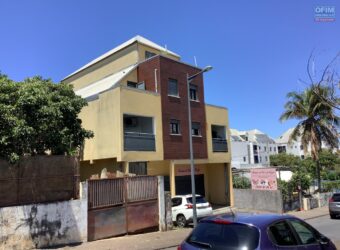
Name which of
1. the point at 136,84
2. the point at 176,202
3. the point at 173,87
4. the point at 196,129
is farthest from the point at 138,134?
the point at 196,129

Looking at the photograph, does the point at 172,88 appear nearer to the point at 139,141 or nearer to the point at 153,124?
the point at 153,124

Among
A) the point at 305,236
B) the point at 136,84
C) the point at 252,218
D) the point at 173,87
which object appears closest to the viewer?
the point at 252,218

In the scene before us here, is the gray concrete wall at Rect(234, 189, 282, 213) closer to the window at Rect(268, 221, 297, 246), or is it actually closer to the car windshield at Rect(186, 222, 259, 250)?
the window at Rect(268, 221, 297, 246)

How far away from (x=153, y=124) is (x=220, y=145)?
7540 mm

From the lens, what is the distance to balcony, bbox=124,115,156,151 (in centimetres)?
2355

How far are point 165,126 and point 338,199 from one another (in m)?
11.7

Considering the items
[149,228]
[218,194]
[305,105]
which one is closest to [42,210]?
[149,228]

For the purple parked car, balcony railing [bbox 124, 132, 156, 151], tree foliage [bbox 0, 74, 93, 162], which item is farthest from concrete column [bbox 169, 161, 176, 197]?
the purple parked car

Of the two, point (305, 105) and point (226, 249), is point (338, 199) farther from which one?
point (226, 249)

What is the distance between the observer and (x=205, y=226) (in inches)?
249

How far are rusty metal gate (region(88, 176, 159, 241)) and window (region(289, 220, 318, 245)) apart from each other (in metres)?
10.8

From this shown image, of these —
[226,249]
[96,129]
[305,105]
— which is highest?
[305,105]

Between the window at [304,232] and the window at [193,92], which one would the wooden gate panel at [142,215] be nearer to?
the window at [304,232]

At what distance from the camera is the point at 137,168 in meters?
24.7
